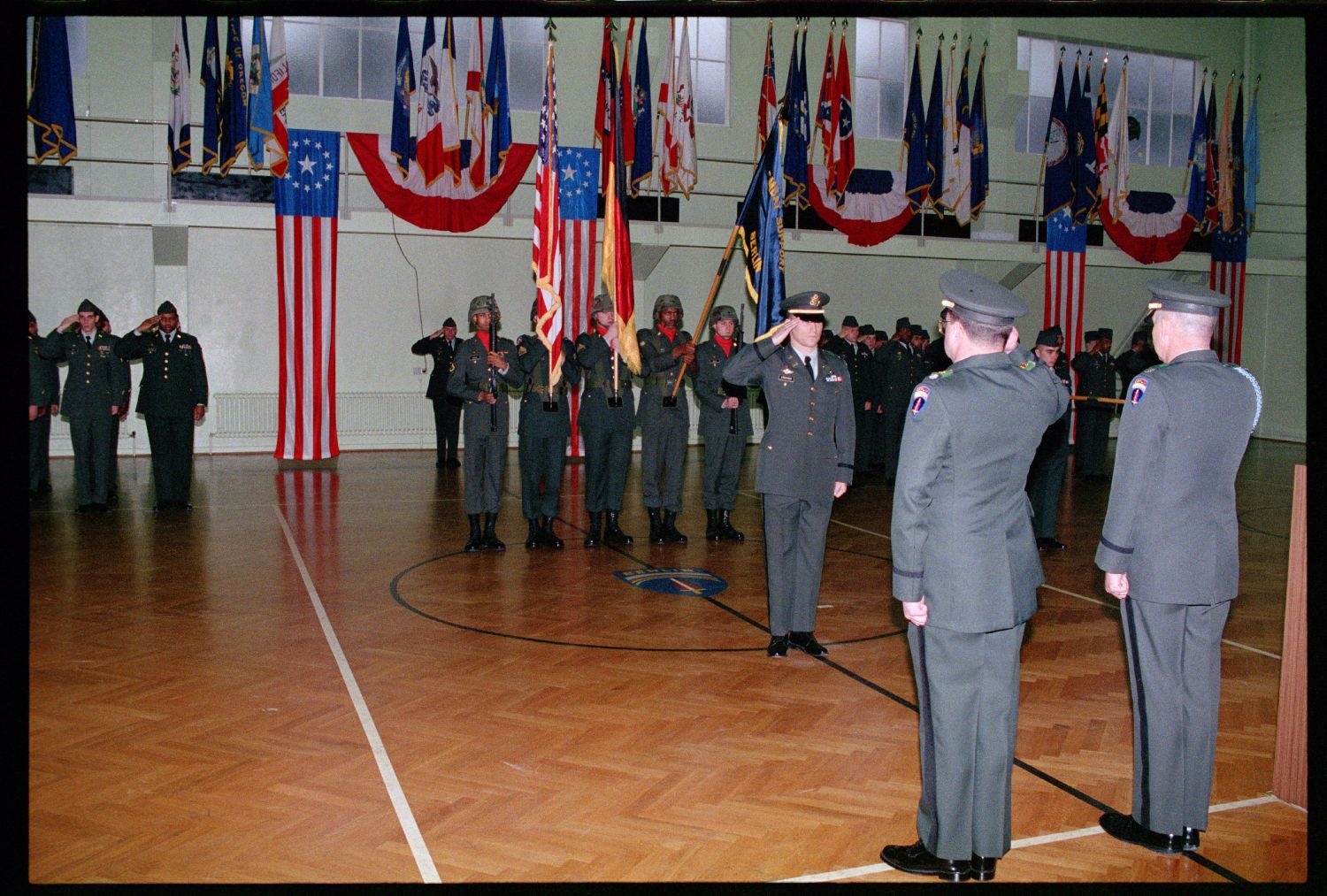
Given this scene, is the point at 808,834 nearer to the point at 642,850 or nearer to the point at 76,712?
the point at 642,850

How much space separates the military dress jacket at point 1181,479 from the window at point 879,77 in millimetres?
15682

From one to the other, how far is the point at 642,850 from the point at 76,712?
2653mm

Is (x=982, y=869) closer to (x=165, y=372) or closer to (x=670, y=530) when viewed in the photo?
(x=670, y=530)

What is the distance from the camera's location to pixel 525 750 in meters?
4.22

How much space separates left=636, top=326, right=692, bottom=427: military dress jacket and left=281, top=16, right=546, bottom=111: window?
813cm

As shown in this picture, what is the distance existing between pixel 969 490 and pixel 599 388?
566 centimetres

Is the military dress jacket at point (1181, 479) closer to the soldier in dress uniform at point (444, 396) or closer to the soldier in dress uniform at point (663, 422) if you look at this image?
the soldier in dress uniform at point (663, 422)

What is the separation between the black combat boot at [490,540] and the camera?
8344 millimetres

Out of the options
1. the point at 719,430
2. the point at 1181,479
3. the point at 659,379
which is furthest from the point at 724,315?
the point at 1181,479

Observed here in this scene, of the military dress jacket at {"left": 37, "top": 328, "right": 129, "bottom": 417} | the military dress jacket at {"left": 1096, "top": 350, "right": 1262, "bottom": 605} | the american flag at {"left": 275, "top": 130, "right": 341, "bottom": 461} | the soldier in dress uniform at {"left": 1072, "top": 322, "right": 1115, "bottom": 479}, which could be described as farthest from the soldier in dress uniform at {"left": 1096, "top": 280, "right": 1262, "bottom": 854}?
Answer: the american flag at {"left": 275, "top": 130, "right": 341, "bottom": 461}

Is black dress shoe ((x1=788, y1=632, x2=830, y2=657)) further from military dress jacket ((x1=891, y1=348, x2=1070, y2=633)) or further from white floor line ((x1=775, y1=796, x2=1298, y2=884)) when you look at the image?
military dress jacket ((x1=891, y1=348, x2=1070, y2=633))

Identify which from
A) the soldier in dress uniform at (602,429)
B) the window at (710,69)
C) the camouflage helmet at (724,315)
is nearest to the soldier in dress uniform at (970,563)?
the camouflage helmet at (724,315)
